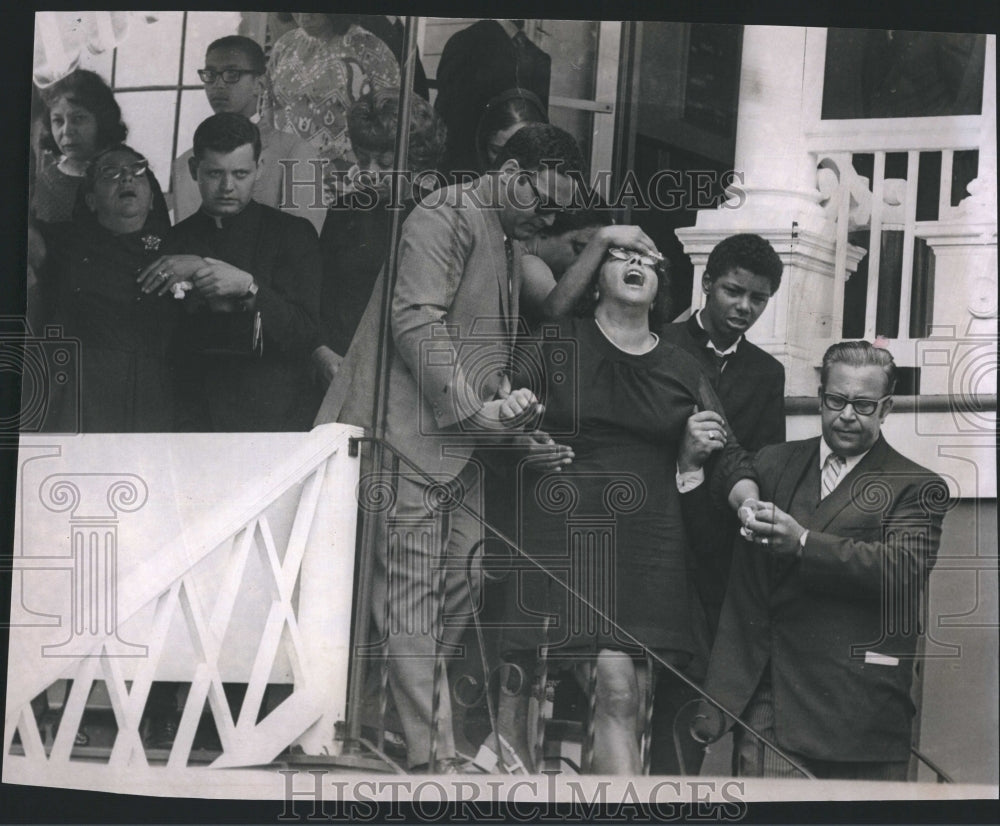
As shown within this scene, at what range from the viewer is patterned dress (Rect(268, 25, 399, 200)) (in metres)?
4.76

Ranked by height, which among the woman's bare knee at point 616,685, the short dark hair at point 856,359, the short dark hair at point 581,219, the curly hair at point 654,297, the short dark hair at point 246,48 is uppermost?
the short dark hair at point 246,48

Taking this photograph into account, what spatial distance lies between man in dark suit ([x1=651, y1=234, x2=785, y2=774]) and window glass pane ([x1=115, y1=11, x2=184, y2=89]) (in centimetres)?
192

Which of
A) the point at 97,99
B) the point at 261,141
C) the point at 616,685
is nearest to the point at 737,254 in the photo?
the point at 616,685

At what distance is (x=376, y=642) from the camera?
4668 mm

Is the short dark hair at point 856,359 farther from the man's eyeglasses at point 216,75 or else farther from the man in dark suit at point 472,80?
the man's eyeglasses at point 216,75

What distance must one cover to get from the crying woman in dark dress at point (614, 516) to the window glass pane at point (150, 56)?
1.62 metres

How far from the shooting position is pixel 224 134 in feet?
15.6

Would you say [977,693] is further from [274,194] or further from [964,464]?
[274,194]

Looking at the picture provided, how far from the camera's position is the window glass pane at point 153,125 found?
15.6 feet

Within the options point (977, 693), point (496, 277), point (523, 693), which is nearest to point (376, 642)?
point (523, 693)

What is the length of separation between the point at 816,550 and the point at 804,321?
0.78 meters
